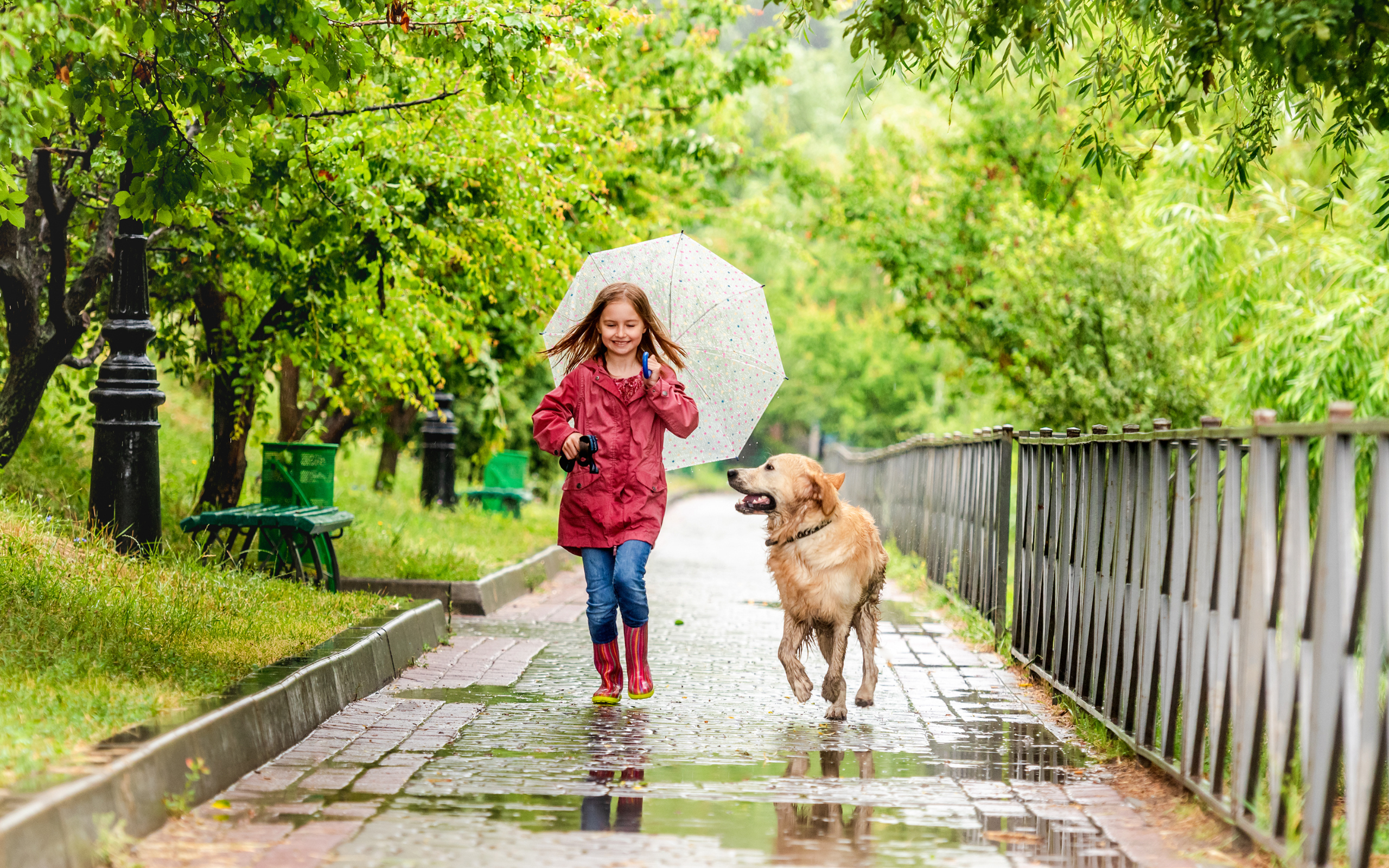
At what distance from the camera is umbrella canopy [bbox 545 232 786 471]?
8.08 metres

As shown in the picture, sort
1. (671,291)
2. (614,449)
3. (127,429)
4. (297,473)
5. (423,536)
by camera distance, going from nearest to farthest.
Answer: (614,449) → (671,291) → (127,429) → (297,473) → (423,536)

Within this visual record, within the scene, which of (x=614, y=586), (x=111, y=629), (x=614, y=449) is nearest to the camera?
(x=111, y=629)

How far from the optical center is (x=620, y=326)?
7445mm

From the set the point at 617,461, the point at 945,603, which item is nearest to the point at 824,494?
the point at 617,461

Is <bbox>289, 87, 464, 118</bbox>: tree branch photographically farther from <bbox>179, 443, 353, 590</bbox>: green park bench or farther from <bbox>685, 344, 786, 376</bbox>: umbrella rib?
<bbox>685, 344, 786, 376</bbox>: umbrella rib

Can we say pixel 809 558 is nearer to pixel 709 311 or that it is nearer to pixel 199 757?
pixel 709 311

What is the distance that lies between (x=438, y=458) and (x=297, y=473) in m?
7.28

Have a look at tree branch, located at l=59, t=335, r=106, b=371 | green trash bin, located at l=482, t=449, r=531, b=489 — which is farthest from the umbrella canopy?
green trash bin, located at l=482, t=449, r=531, b=489

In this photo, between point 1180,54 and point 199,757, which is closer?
point 199,757

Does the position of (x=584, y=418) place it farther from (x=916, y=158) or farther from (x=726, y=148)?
(x=916, y=158)

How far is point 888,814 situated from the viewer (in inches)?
207

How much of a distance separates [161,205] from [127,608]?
206 centimetres

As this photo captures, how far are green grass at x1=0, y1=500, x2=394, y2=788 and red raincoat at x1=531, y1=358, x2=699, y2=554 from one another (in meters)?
1.51

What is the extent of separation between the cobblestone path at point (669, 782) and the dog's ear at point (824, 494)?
3.30 feet
